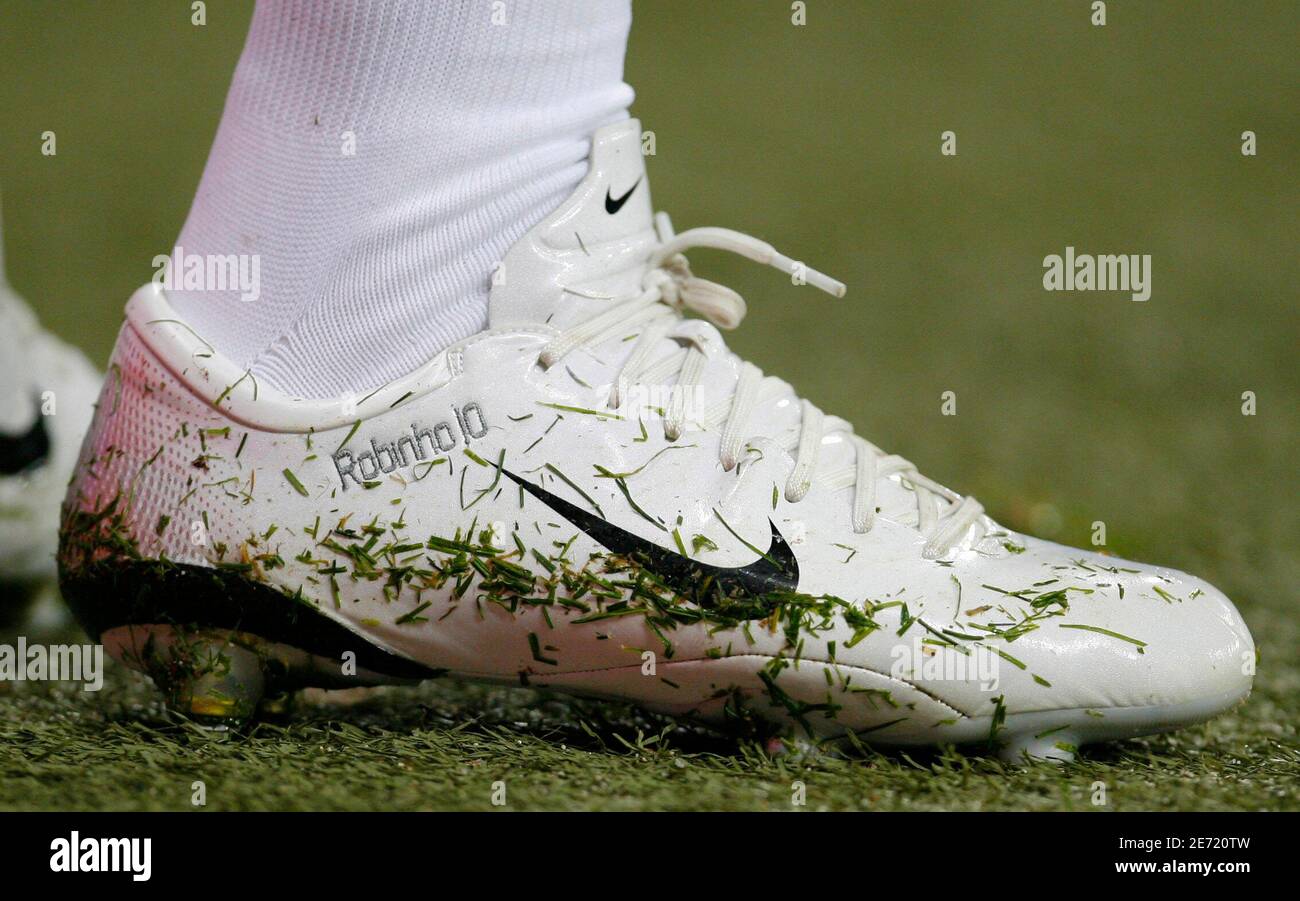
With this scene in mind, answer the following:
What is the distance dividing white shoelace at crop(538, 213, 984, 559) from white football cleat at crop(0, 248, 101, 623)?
0.68 m

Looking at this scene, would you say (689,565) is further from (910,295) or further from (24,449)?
(910,295)

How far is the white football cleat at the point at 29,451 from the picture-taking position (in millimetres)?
1271

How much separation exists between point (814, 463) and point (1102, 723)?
0.77ft

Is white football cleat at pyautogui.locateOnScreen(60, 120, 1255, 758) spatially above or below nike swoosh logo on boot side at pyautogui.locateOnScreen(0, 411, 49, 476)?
below

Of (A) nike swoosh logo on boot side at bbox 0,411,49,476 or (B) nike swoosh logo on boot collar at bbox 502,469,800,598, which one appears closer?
(B) nike swoosh logo on boot collar at bbox 502,469,800,598

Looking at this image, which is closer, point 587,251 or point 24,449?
point 587,251

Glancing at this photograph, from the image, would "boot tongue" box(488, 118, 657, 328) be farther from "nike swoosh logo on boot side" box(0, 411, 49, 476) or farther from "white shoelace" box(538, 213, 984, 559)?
"nike swoosh logo on boot side" box(0, 411, 49, 476)

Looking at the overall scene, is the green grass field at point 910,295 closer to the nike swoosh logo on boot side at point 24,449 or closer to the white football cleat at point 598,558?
the white football cleat at point 598,558

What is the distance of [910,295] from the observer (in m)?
2.77

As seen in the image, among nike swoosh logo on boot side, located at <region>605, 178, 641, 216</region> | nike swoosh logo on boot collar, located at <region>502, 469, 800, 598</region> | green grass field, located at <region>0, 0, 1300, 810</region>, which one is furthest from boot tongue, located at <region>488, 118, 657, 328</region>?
green grass field, located at <region>0, 0, 1300, 810</region>

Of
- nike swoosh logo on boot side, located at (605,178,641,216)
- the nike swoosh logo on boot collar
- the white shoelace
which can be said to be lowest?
the nike swoosh logo on boot collar

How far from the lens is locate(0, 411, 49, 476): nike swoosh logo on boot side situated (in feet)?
4.19

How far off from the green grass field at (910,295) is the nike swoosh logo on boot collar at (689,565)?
0.11 metres

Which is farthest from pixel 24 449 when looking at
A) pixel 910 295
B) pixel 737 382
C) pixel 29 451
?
pixel 910 295
